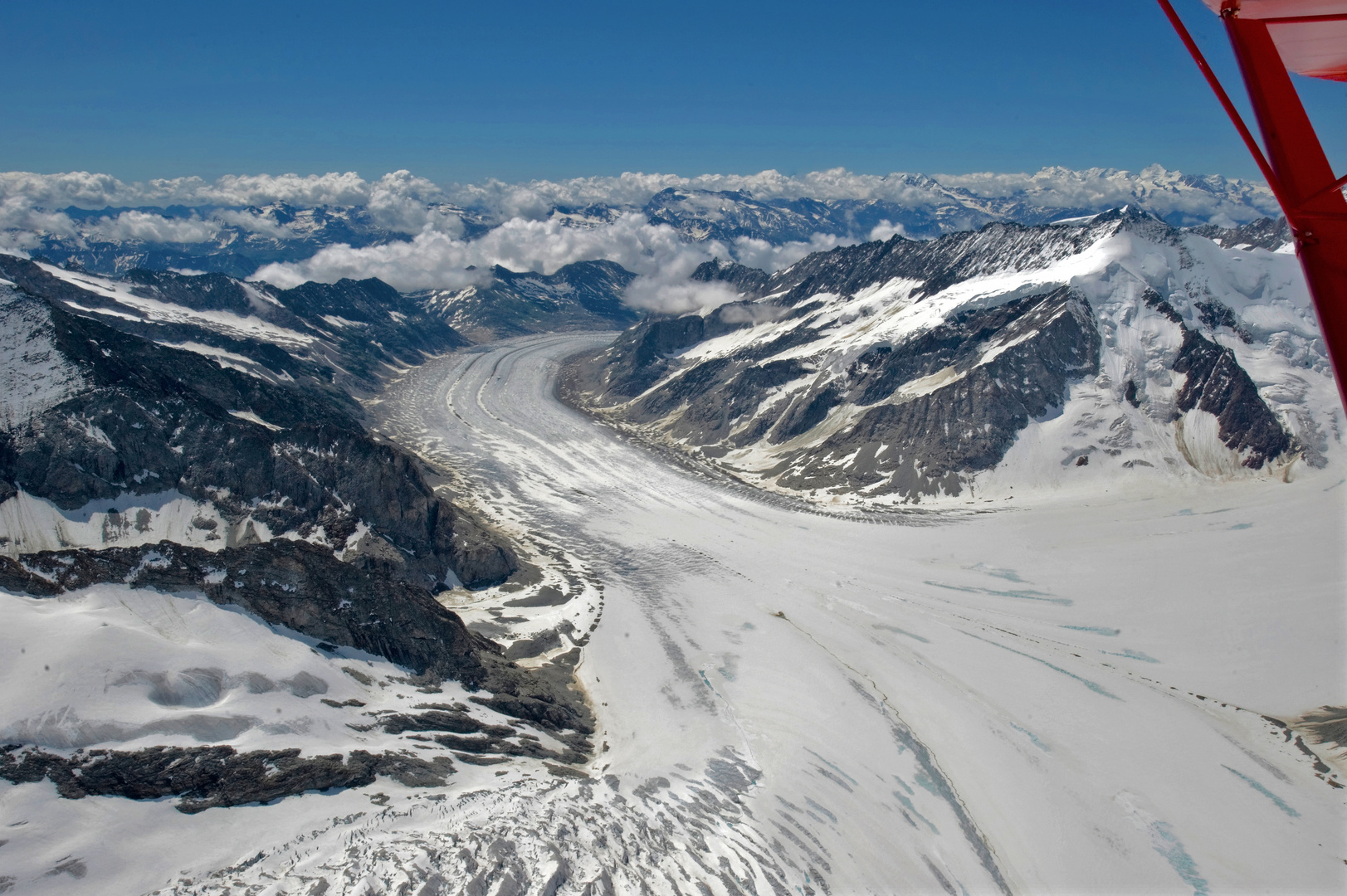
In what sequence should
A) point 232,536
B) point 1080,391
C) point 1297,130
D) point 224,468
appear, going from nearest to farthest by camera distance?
point 1297,130, point 232,536, point 224,468, point 1080,391

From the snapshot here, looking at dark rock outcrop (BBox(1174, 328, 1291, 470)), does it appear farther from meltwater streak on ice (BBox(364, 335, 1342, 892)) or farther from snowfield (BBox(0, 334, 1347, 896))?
meltwater streak on ice (BBox(364, 335, 1342, 892))

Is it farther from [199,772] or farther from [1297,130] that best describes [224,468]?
[1297,130]

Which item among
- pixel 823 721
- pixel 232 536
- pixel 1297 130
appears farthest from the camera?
pixel 232 536

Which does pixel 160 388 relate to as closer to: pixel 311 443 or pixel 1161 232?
pixel 311 443

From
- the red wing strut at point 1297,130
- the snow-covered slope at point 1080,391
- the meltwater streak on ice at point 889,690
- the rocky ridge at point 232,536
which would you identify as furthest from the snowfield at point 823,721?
the red wing strut at point 1297,130

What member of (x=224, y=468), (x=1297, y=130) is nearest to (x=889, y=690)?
(x=1297, y=130)

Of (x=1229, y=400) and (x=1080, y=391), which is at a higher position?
(x=1229, y=400)

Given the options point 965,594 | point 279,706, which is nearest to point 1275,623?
point 965,594
